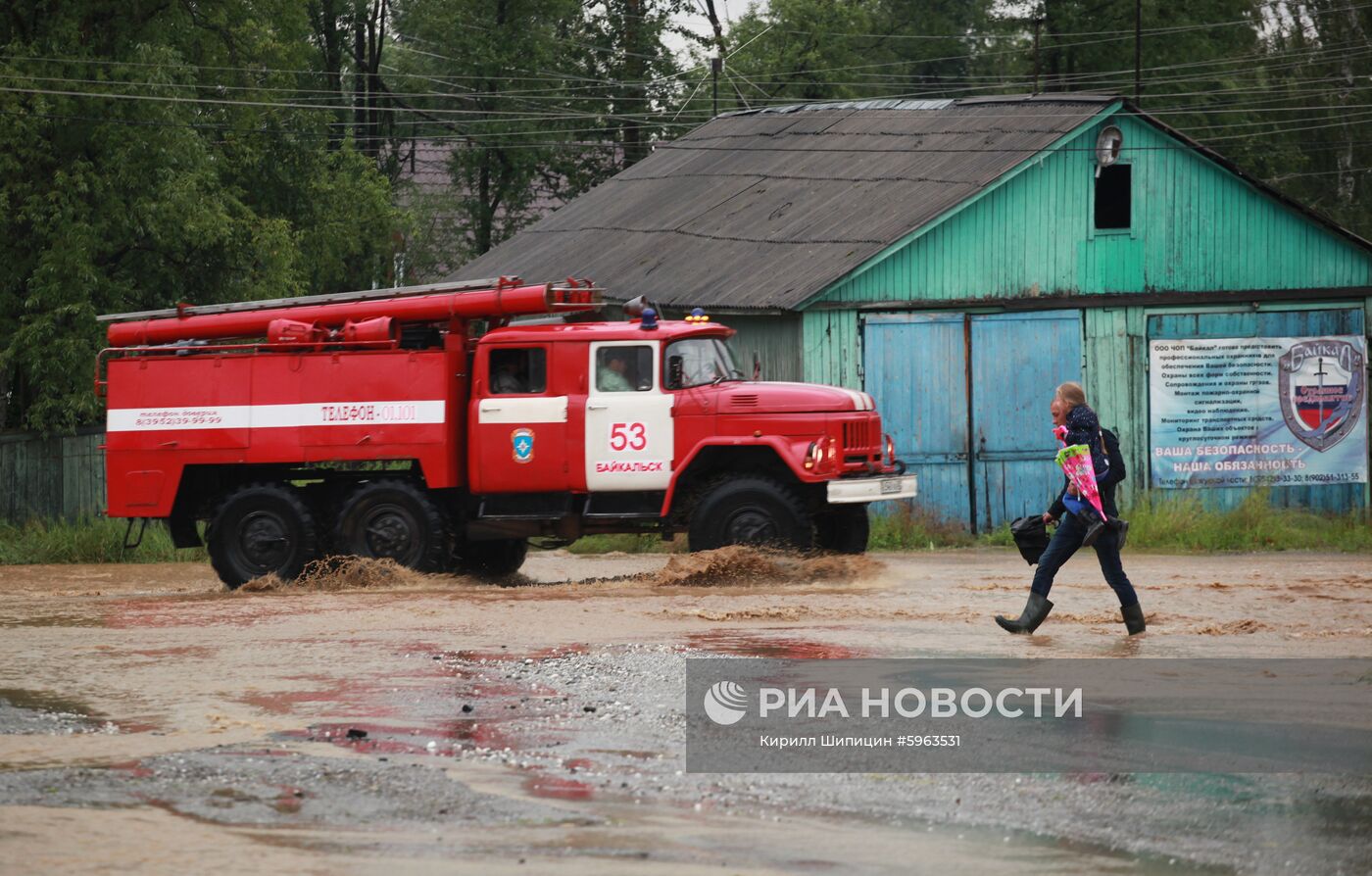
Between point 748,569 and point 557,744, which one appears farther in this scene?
point 748,569

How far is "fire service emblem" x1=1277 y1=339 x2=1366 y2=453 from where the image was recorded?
22.3m

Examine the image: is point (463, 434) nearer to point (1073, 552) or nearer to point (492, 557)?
point (492, 557)

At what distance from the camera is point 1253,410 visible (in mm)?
22312

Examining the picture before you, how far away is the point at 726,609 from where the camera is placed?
13.9 metres

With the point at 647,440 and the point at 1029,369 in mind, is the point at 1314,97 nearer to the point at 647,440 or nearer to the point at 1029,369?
the point at 1029,369

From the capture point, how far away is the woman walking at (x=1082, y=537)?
11930mm

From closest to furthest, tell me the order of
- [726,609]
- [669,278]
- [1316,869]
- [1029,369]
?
[1316,869] → [726,609] → [1029,369] → [669,278]

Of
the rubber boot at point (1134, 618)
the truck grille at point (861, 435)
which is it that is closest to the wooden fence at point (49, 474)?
the truck grille at point (861, 435)

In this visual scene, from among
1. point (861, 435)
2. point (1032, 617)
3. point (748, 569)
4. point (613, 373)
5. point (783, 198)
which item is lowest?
point (1032, 617)

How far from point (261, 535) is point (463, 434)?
2163mm

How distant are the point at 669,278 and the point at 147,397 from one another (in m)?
9.31

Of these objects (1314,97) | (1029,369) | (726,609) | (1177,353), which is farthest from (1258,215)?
(1314,97)

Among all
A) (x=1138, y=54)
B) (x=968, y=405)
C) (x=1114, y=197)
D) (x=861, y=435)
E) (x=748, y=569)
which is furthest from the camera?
(x=1138, y=54)

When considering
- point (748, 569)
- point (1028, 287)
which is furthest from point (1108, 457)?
point (1028, 287)
